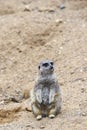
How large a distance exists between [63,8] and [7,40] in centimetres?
161

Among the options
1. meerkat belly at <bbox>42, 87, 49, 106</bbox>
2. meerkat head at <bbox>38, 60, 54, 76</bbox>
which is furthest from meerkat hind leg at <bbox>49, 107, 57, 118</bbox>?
meerkat head at <bbox>38, 60, 54, 76</bbox>

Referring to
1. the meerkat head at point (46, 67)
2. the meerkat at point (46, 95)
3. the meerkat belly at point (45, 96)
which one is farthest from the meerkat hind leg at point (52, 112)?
the meerkat head at point (46, 67)

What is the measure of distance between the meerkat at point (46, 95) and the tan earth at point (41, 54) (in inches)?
4.4

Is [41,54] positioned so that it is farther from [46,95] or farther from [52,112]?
[52,112]

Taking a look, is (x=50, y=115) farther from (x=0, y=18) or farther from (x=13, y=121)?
(x=0, y=18)

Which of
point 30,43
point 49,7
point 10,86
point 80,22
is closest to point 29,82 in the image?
point 10,86

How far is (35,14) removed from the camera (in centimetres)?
1007

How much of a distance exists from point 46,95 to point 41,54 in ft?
7.87

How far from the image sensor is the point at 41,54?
8.94 metres

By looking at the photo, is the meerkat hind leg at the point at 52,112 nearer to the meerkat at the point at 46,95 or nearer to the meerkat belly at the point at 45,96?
the meerkat at the point at 46,95

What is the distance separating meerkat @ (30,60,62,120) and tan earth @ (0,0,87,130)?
0.37ft

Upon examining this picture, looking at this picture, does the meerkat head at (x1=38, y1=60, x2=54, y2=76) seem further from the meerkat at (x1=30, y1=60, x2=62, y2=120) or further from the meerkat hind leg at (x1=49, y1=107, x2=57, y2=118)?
the meerkat hind leg at (x1=49, y1=107, x2=57, y2=118)

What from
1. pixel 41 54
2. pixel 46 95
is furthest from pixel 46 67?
pixel 41 54

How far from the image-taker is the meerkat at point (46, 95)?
6.54m
